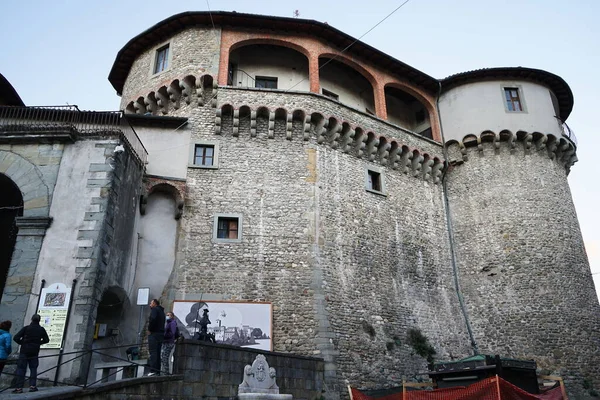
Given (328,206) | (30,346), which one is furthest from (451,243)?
(30,346)

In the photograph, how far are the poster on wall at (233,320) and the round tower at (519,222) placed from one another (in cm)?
880

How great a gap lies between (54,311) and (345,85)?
48.6 ft

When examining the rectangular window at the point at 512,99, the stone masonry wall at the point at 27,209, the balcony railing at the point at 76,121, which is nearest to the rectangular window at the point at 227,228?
the balcony railing at the point at 76,121

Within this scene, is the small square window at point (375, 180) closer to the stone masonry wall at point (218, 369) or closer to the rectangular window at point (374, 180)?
the rectangular window at point (374, 180)

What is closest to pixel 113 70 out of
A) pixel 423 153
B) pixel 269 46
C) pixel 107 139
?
pixel 269 46

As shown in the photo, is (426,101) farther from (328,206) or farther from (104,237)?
(104,237)

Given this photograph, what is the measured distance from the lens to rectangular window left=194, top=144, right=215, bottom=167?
1755 centimetres

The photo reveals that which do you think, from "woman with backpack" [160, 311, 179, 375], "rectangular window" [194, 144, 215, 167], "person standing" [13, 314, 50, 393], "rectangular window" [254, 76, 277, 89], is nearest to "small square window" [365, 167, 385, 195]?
"rectangular window" [254, 76, 277, 89]

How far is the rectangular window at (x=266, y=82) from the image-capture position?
20328 millimetres

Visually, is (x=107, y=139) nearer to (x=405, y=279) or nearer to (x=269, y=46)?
(x=269, y=46)

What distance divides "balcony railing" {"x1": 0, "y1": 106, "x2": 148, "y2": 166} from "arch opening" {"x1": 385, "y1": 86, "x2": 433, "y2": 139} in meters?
11.9

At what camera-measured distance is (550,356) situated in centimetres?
1786

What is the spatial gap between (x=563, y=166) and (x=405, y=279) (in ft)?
31.7

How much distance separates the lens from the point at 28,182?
13.3m
